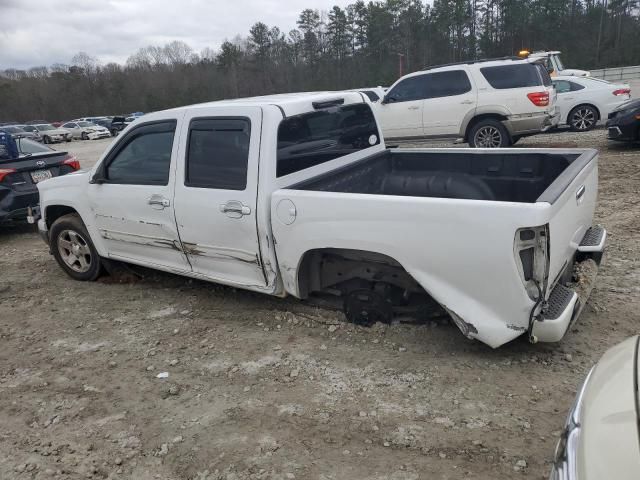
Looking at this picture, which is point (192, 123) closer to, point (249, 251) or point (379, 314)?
point (249, 251)

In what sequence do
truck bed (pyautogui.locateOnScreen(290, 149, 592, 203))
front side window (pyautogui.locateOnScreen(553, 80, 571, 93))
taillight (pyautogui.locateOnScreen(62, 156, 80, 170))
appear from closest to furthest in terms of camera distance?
truck bed (pyautogui.locateOnScreen(290, 149, 592, 203)) < taillight (pyautogui.locateOnScreen(62, 156, 80, 170)) < front side window (pyautogui.locateOnScreen(553, 80, 571, 93))

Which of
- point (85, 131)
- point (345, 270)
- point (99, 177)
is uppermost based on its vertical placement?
point (99, 177)

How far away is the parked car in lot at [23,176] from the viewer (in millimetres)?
7449

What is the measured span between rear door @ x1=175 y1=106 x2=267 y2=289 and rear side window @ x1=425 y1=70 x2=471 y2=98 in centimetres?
771

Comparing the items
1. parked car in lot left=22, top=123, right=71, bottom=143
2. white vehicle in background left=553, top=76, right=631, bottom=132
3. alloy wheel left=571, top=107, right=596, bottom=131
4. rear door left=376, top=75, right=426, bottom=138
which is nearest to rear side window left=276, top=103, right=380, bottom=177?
rear door left=376, top=75, right=426, bottom=138

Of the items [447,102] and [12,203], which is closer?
[12,203]

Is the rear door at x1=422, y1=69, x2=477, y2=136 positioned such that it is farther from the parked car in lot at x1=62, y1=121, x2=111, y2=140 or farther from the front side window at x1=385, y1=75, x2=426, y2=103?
the parked car in lot at x1=62, y1=121, x2=111, y2=140

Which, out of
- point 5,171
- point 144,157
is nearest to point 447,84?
point 144,157

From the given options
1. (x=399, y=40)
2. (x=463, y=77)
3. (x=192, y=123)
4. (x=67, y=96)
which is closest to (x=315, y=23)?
(x=399, y=40)

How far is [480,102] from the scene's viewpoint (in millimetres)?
10352

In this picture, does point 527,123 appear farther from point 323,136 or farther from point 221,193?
point 221,193

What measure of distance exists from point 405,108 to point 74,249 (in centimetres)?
793

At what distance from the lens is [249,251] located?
3957 millimetres

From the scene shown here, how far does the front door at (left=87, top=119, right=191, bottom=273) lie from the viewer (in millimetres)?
4371
